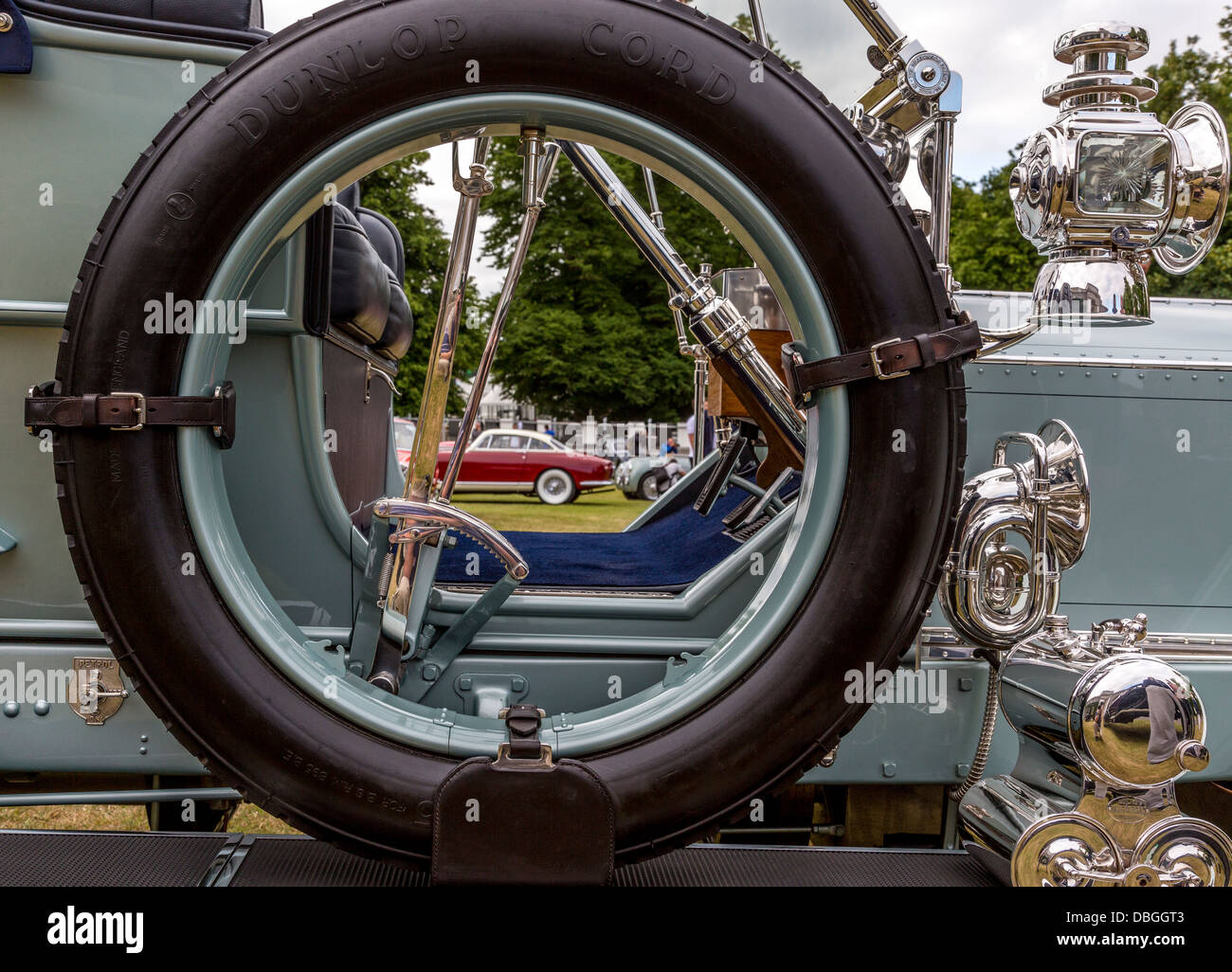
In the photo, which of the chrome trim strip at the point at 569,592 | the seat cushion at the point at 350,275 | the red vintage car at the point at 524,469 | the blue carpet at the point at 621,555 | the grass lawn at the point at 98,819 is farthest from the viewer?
the red vintage car at the point at 524,469

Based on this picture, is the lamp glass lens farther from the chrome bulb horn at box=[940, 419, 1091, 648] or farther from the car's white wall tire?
the car's white wall tire

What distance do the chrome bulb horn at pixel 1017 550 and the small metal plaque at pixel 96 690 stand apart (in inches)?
52.5

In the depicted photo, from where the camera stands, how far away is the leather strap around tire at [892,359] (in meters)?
1.30

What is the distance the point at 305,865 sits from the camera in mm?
1417

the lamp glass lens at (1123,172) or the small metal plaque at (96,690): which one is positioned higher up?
the lamp glass lens at (1123,172)

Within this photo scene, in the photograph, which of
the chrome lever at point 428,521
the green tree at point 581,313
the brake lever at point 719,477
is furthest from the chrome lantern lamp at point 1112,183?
the green tree at point 581,313

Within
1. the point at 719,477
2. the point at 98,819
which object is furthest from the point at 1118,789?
the point at 98,819

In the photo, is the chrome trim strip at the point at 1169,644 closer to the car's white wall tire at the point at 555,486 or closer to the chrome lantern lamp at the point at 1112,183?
the chrome lantern lamp at the point at 1112,183

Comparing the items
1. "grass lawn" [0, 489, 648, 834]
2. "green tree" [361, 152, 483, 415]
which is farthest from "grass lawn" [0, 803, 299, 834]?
"green tree" [361, 152, 483, 415]

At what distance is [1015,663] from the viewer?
1.49 metres

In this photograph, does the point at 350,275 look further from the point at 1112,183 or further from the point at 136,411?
the point at 1112,183

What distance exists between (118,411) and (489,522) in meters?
6.91
